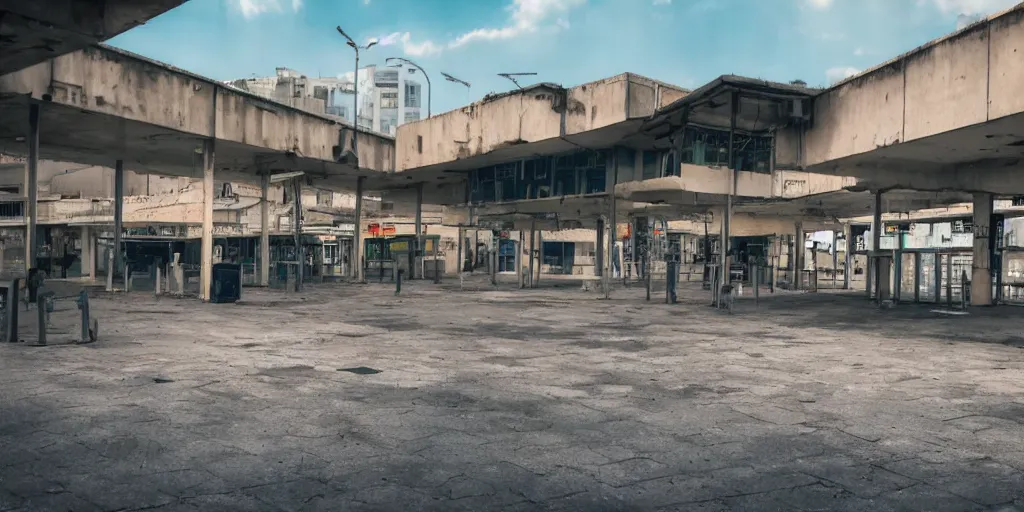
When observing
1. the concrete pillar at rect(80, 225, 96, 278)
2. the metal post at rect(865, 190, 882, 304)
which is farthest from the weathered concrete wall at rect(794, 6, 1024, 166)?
the concrete pillar at rect(80, 225, 96, 278)

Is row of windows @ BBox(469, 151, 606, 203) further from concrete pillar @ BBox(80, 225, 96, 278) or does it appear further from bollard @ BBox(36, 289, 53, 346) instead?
concrete pillar @ BBox(80, 225, 96, 278)

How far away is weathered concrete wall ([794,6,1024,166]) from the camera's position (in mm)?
12383

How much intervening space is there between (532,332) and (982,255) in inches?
679

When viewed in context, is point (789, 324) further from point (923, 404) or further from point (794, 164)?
point (923, 404)

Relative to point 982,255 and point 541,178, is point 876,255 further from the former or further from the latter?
point 541,178

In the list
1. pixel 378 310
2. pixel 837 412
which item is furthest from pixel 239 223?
pixel 837 412

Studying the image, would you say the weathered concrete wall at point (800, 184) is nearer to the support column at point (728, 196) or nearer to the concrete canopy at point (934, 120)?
the support column at point (728, 196)

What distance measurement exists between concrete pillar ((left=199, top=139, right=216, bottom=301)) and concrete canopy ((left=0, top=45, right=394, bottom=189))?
0.45 meters

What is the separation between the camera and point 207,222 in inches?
895

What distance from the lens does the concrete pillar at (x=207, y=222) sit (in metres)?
22.2

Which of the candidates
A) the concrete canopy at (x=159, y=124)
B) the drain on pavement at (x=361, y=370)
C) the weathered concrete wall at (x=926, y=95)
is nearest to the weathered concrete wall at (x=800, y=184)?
the weathered concrete wall at (x=926, y=95)

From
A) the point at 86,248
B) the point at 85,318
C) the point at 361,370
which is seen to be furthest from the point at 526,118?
the point at 86,248

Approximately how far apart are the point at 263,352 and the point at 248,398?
357 centimetres

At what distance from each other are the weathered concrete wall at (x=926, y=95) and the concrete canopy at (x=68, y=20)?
12678 mm
